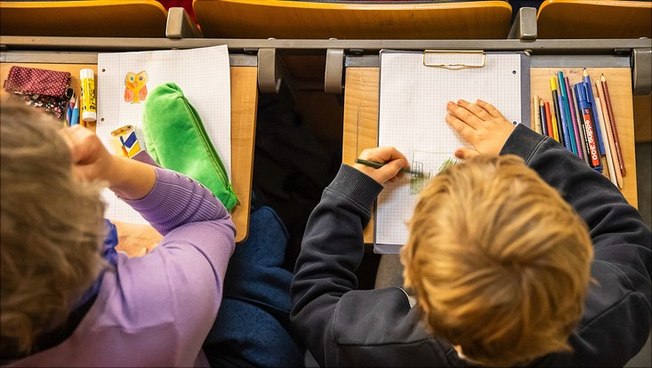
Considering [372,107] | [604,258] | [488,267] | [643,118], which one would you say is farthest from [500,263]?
[643,118]

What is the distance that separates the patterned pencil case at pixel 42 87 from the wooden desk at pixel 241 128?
0.03m

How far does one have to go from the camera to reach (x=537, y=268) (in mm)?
607

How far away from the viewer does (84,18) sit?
1.34 meters

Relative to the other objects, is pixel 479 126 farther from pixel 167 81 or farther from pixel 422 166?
pixel 167 81

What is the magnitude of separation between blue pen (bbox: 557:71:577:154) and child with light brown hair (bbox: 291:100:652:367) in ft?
0.29

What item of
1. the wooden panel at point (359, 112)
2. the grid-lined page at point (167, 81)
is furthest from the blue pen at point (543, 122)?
the grid-lined page at point (167, 81)

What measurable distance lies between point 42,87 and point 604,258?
1.13 metres

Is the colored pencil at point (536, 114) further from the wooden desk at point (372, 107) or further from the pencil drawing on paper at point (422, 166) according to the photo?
the pencil drawing on paper at point (422, 166)

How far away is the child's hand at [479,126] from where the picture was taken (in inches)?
44.0

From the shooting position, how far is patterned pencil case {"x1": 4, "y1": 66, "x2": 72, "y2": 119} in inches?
49.7

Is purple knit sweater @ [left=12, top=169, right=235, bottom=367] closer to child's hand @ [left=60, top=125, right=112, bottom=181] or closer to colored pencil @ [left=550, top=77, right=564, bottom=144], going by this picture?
child's hand @ [left=60, top=125, right=112, bottom=181]

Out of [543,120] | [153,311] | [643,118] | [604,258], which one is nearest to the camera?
[153,311]

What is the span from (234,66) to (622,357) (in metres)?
0.90

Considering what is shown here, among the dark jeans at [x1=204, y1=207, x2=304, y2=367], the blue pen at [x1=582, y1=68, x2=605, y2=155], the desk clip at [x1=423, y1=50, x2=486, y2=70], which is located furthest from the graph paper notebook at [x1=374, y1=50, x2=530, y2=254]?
the dark jeans at [x1=204, y1=207, x2=304, y2=367]
